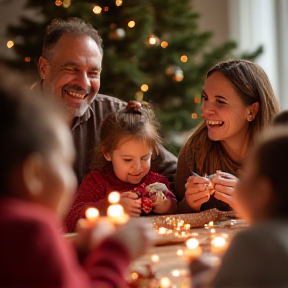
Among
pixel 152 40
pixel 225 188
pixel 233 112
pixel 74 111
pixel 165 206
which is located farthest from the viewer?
pixel 152 40

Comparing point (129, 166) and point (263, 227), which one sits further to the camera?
point (129, 166)

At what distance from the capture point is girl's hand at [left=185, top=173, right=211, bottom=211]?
1.99 metres

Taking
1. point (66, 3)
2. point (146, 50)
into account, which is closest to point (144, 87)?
point (146, 50)

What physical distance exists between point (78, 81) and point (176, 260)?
4.91 feet

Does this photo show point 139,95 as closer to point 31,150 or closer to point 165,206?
point 165,206

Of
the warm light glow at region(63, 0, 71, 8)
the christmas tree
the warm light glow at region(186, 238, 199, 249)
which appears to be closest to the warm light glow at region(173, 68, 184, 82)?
the christmas tree

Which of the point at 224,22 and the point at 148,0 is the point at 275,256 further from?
the point at 224,22

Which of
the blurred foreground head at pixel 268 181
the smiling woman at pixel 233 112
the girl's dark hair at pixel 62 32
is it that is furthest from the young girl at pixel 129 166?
the blurred foreground head at pixel 268 181

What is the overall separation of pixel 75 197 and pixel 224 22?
346 centimetres

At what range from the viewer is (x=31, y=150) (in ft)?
2.73

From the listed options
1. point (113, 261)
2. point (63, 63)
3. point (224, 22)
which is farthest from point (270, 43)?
point (113, 261)

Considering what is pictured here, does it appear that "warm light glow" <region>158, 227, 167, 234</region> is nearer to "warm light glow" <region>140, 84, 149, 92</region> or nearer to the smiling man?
the smiling man

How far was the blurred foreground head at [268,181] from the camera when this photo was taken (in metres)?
0.90

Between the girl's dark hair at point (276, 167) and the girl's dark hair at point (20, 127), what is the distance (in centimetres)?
34
